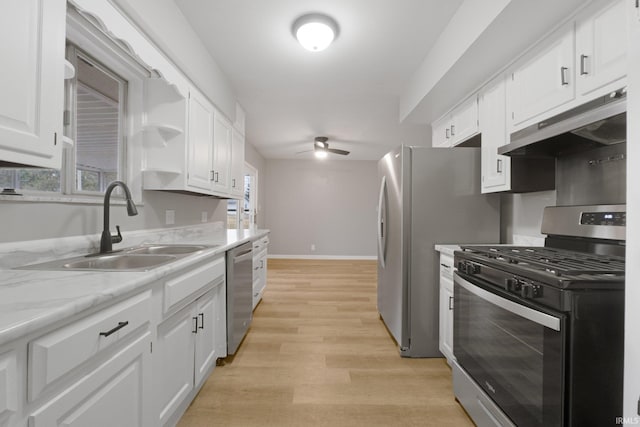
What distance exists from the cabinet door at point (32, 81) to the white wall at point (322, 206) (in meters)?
5.99

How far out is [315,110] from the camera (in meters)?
3.83

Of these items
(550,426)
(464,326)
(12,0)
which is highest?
(12,0)

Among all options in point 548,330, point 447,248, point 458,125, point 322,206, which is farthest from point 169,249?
point 322,206

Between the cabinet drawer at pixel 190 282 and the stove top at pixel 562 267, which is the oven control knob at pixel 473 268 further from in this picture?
the cabinet drawer at pixel 190 282

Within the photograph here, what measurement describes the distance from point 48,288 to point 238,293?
1425 millimetres

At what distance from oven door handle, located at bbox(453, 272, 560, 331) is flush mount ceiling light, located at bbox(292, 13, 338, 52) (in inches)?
74.5

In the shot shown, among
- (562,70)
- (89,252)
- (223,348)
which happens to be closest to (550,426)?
(562,70)

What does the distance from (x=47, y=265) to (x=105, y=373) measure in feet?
2.24

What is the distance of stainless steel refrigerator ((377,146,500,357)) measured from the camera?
2277 millimetres

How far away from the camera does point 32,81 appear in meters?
0.98

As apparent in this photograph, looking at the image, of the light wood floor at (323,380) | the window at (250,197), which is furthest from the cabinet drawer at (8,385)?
the window at (250,197)

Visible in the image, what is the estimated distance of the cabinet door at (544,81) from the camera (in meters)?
1.53

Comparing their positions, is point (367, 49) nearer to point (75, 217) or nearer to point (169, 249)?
point (169, 249)

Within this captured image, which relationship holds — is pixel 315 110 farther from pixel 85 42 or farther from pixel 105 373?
pixel 105 373
